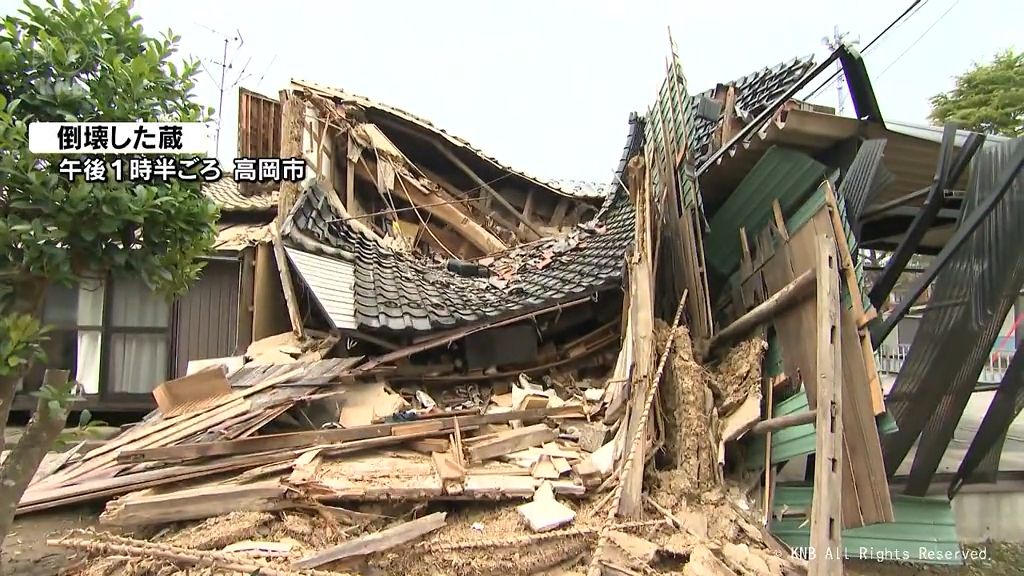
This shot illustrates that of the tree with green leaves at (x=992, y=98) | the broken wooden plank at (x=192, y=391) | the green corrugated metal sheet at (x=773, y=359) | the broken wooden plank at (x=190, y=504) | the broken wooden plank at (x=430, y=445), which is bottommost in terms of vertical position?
the broken wooden plank at (x=190, y=504)

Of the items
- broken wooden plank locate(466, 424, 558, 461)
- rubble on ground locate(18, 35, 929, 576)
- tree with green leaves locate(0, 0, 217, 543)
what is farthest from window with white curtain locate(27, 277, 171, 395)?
broken wooden plank locate(466, 424, 558, 461)

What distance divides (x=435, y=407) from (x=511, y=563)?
8.16 feet

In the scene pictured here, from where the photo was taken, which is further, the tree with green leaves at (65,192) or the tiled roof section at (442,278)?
the tiled roof section at (442,278)

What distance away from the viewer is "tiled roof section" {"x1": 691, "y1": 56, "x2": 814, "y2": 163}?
6.42 m

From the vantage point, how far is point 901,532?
461cm

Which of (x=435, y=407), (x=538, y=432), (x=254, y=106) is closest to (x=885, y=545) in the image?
(x=538, y=432)

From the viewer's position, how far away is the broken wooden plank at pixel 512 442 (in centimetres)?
483

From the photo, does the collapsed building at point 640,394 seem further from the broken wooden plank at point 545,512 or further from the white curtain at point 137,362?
the white curtain at point 137,362

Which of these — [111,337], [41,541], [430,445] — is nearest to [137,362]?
[111,337]

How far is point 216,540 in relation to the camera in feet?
12.1

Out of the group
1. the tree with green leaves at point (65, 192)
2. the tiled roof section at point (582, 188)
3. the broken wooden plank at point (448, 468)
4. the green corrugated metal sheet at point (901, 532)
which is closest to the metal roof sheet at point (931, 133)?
the green corrugated metal sheet at point (901, 532)

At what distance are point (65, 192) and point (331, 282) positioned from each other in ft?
12.4

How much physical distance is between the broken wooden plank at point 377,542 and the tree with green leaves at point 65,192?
1631 millimetres

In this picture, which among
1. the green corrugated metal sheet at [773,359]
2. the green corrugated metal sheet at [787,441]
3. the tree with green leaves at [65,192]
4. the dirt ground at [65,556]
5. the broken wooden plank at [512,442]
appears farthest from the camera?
the broken wooden plank at [512,442]
